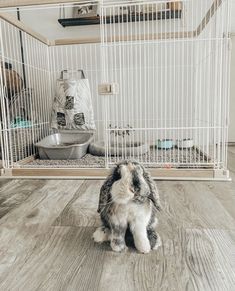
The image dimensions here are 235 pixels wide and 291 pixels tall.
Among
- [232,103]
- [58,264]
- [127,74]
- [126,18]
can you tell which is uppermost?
[126,18]

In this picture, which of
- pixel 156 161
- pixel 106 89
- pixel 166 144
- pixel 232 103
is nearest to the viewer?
pixel 106 89

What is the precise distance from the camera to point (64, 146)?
2.05m

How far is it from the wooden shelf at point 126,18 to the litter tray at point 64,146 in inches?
41.7

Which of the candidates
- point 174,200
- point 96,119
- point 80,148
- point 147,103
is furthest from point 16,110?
point 174,200

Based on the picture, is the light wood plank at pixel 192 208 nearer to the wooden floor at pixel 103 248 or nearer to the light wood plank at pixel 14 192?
the wooden floor at pixel 103 248

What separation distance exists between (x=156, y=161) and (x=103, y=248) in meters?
1.06

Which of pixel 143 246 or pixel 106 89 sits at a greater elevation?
pixel 106 89

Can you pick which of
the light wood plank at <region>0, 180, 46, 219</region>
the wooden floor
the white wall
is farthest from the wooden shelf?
the wooden floor

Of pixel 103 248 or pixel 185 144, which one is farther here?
pixel 185 144

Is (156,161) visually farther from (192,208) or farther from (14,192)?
(14,192)

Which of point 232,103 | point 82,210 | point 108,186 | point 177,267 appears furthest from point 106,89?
point 232,103

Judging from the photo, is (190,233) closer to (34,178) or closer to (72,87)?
(34,178)

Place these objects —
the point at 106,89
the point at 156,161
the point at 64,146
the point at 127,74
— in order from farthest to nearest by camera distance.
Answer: the point at 127,74 < the point at 64,146 < the point at 156,161 < the point at 106,89

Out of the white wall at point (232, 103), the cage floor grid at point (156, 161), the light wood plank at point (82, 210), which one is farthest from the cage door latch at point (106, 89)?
the white wall at point (232, 103)
